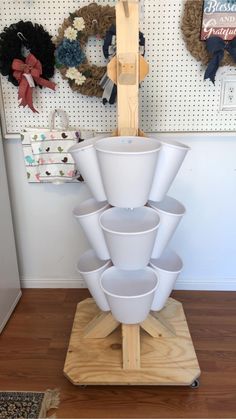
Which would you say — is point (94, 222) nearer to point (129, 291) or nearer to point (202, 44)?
point (129, 291)

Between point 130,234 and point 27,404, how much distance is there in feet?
2.44

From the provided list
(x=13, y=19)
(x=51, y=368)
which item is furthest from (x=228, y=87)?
(x=51, y=368)

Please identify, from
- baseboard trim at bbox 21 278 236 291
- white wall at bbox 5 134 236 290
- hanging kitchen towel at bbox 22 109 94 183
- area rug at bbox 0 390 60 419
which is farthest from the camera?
baseboard trim at bbox 21 278 236 291

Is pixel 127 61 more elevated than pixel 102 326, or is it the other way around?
pixel 127 61

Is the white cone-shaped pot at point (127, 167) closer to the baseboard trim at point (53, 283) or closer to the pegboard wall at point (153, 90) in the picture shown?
the pegboard wall at point (153, 90)

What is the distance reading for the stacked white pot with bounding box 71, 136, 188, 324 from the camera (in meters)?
1.19

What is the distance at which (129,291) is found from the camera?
4.39ft

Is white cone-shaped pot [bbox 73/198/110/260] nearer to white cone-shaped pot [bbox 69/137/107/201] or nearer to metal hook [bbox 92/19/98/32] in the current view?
white cone-shaped pot [bbox 69/137/107/201]

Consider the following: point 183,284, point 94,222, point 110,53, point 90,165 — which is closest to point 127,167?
point 90,165

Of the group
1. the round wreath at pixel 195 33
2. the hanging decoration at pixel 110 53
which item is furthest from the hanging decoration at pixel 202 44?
the hanging decoration at pixel 110 53

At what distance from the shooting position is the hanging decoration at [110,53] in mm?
1492

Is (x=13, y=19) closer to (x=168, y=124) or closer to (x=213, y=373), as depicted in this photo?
(x=168, y=124)

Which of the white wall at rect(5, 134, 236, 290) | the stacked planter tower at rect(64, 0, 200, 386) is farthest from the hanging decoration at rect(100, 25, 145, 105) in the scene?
the white wall at rect(5, 134, 236, 290)

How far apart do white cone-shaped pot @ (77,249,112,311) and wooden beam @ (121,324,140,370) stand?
148 millimetres
